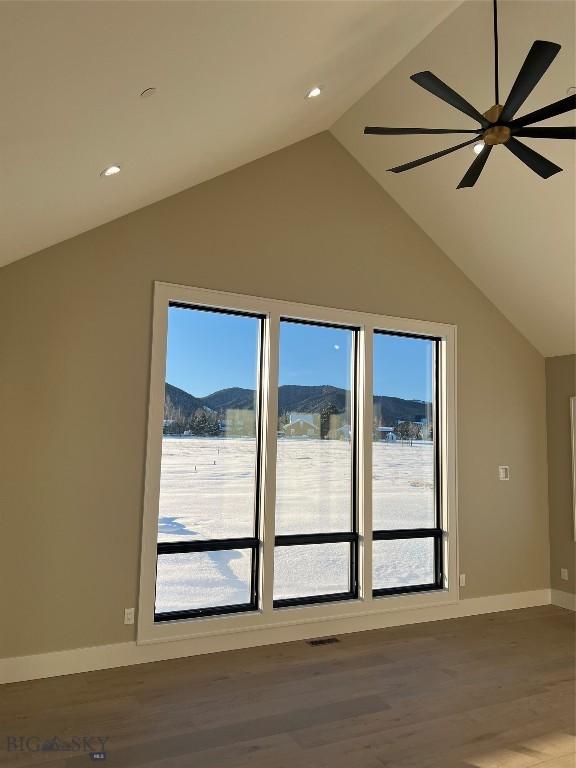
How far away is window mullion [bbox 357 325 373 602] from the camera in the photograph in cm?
466

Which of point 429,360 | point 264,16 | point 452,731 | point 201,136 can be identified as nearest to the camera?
point 264,16

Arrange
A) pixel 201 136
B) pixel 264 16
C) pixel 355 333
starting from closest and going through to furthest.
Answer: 1. pixel 264 16
2. pixel 201 136
3. pixel 355 333

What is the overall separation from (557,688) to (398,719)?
1215 millimetres

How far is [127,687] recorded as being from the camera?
11.2 ft

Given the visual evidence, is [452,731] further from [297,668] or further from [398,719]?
[297,668]

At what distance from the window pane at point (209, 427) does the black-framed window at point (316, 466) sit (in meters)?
0.27

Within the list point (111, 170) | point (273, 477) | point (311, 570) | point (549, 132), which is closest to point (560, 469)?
point (311, 570)

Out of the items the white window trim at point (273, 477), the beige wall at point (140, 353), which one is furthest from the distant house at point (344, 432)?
the beige wall at point (140, 353)

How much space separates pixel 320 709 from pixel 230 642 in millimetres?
1055

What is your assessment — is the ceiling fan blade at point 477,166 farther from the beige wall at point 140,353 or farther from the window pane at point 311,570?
the window pane at point 311,570

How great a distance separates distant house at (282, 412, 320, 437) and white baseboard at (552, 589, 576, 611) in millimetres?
3115

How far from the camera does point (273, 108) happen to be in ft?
11.4

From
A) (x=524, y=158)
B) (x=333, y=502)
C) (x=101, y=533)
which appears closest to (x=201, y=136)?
(x=524, y=158)

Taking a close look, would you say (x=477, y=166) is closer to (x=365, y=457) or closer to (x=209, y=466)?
(x=365, y=457)
